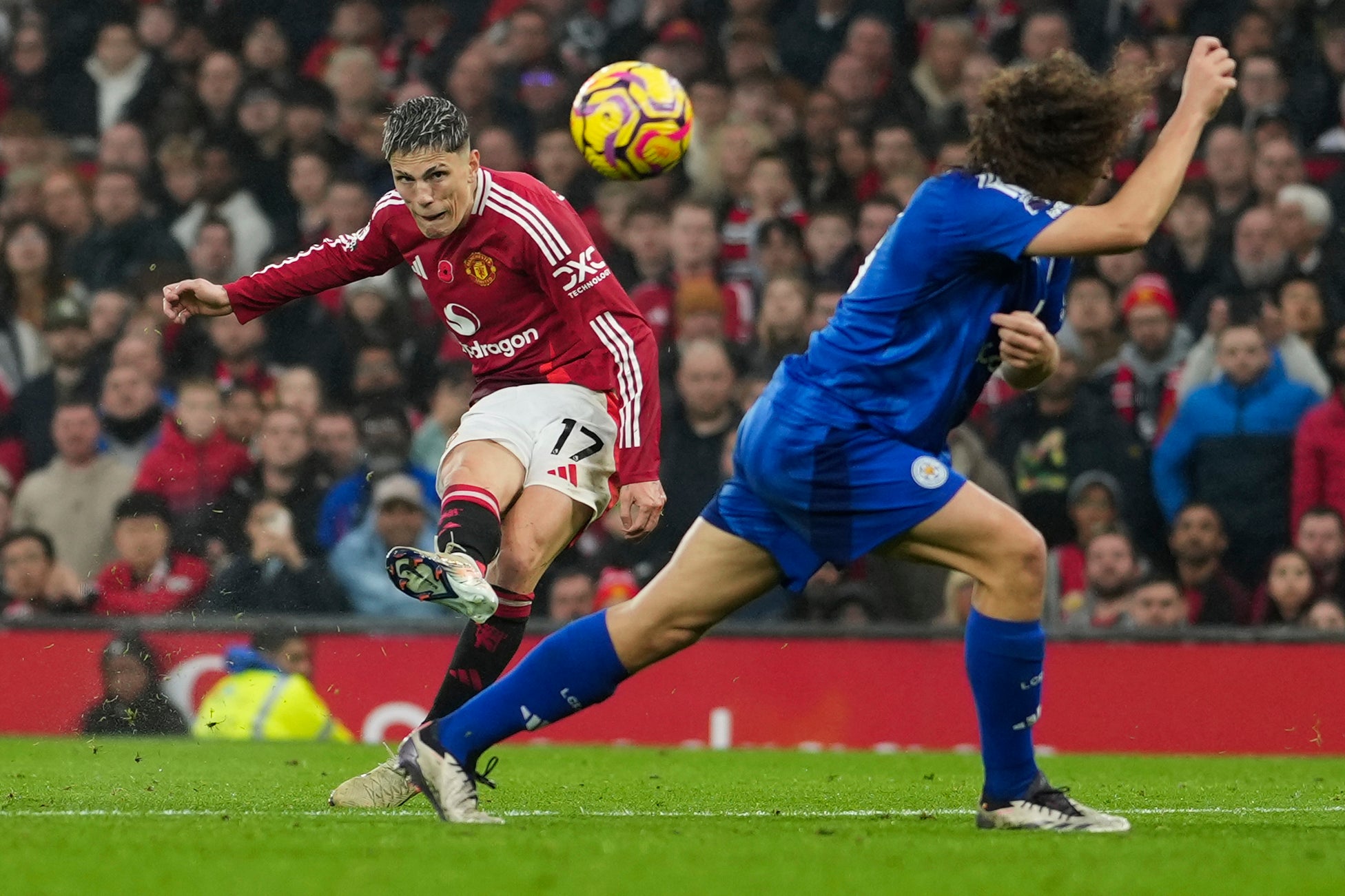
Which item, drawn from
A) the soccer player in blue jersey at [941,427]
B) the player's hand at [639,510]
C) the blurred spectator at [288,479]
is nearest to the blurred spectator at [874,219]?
the blurred spectator at [288,479]

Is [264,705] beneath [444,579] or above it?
beneath

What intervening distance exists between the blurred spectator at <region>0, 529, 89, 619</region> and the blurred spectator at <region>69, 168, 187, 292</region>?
2.48 meters

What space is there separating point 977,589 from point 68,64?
11067 millimetres

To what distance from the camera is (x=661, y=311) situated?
1141 cm

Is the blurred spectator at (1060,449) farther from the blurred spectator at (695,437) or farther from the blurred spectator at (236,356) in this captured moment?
the blurred spectator at (236,356)

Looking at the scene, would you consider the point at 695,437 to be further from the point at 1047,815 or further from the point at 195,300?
the point at 1047,815

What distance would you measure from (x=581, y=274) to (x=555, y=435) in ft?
1.66

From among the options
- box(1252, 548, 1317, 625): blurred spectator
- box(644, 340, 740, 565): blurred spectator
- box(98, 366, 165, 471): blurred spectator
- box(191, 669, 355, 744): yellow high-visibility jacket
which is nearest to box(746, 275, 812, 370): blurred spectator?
box(644, 340, 740, 565): blurred spectator

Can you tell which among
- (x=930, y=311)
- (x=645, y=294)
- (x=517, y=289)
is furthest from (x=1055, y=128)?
(x=645, y=294)

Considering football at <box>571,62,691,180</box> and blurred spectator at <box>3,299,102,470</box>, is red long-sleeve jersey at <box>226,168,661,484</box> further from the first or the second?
blurred spectator at <box>3,299,102,470</box>

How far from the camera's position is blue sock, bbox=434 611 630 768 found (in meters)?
5.16

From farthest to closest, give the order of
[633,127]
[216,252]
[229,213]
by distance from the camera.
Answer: [229,213] → [216,252] → [633,127]

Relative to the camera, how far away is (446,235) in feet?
20.3

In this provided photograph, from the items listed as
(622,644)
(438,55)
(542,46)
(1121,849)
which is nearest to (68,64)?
(438,55)
